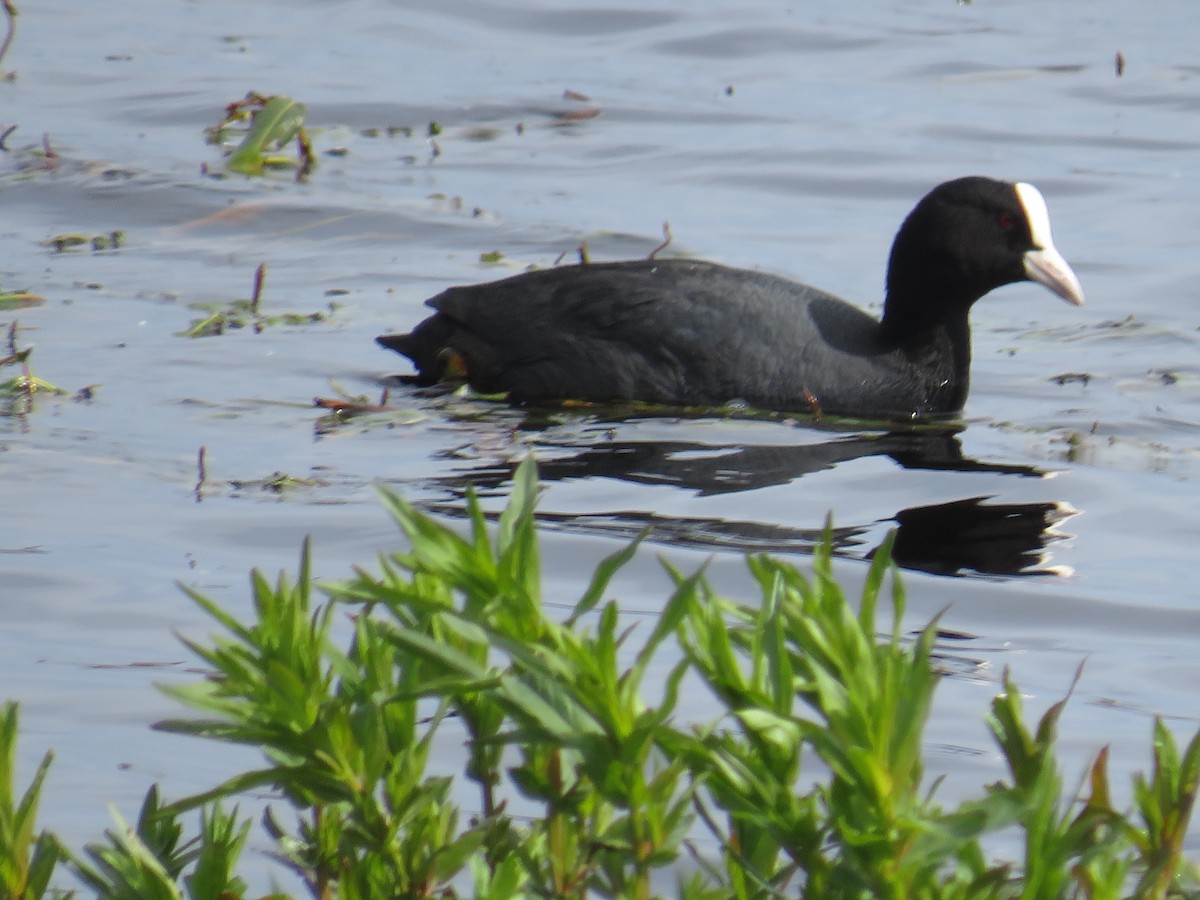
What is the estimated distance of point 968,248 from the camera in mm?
7238

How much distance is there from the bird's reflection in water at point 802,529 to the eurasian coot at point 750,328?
14.4 inches

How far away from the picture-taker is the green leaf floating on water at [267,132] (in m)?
9.64

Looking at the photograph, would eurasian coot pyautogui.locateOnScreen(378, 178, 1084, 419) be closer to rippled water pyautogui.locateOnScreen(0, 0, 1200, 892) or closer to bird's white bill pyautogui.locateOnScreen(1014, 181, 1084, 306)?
bird's white bill pyautogui.locateOnScreen(1014, 181, 1084, 306)

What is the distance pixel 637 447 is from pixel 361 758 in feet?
14.2

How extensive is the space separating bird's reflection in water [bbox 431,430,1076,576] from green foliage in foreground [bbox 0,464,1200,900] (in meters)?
2.90

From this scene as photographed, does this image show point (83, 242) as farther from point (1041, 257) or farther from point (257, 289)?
point (1041, 257)

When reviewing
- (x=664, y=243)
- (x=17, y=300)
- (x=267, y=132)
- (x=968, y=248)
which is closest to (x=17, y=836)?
(x=17, y=300)

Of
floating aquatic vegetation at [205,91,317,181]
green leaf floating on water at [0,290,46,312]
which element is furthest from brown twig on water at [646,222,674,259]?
green leaf floating on water at [0,290,46,312]

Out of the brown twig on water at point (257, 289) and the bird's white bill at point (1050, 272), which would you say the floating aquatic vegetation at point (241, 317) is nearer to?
the brown twig on water at point (257, 289)

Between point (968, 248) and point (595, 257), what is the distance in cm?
213

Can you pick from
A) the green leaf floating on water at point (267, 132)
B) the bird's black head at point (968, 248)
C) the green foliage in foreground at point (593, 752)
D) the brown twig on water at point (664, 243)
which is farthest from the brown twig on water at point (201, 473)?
the green leaf floating on water at point (267, 132)

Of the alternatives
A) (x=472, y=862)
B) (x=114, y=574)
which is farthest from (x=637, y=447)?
(x=472, y=862)

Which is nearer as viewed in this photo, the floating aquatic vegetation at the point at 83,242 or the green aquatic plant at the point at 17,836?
the green aquatic plant at the point at 17,836

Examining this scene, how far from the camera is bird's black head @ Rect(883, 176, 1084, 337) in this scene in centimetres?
721
